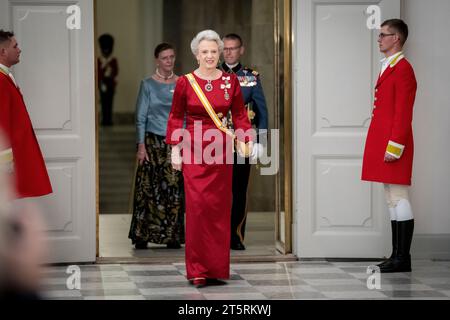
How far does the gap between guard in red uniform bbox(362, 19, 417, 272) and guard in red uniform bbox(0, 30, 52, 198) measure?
6.89 ft

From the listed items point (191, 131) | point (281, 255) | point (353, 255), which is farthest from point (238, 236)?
point (191, 131)

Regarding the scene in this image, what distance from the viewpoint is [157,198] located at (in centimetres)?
675

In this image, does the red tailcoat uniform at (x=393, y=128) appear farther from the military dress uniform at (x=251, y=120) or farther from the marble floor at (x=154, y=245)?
the marble floor at (x=154, y=245)

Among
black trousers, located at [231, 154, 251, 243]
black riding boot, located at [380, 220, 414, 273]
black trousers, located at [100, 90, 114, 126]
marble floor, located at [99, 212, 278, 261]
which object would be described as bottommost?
marble floor, located at [99, 212, 278, 261]

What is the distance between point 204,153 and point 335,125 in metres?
1.40

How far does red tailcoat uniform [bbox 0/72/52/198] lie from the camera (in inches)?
198

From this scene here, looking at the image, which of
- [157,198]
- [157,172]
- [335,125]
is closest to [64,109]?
[157,172]

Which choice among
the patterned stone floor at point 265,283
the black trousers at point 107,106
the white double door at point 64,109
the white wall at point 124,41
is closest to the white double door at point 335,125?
the patterned stone floor at point 265,283

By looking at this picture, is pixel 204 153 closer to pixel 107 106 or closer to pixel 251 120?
pixel 251 120

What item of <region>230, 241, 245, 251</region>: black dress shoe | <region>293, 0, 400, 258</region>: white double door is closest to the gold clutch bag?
<region>293, 0, 400, 258</region>: white double door

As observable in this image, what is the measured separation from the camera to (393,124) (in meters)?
5.48

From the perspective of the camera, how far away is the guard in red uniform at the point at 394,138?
A: 215 inches

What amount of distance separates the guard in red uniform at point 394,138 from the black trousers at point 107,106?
1153cm

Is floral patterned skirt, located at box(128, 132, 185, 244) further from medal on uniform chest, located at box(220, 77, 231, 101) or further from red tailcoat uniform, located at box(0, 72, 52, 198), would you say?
medal on uniform chest, located at box(220, 77, 231, 101)
